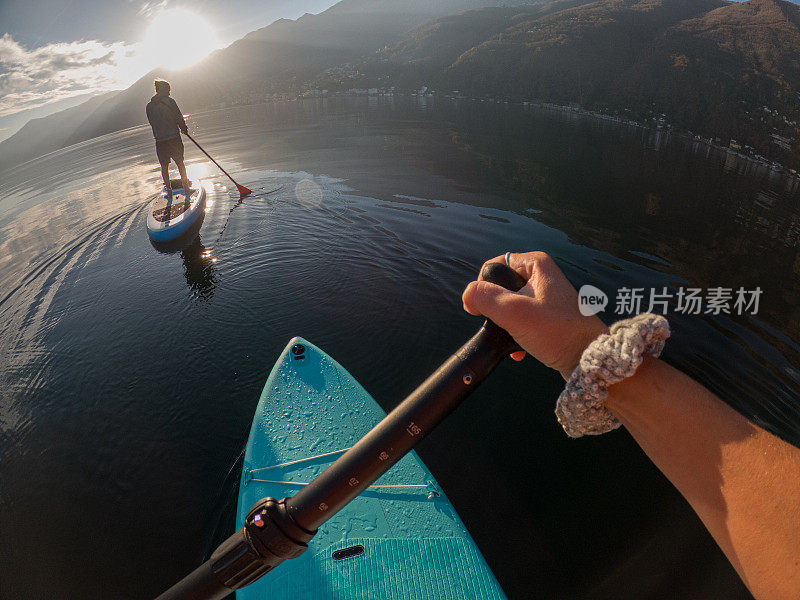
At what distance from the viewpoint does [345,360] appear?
7.39m

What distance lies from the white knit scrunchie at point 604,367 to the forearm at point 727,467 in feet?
0.30

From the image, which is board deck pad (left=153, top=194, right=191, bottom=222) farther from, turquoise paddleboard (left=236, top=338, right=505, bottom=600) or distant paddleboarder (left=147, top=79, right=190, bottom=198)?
turquoise paddleboard (left=236, top=338, right=505, bottom=600)

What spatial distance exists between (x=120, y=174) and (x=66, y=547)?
1275 inches

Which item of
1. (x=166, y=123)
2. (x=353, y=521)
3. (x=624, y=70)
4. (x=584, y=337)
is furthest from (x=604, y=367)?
(x=624, y=70)

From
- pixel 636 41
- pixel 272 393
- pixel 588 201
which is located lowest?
pixel 588 201

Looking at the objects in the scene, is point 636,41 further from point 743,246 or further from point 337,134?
point 743,246

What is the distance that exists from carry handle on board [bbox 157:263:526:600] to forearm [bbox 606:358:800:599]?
0.56m

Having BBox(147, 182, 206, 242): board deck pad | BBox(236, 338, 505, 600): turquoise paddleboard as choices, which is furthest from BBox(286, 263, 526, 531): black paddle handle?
BBox(147, 182, 206, 242): board deck pad

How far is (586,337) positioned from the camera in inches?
60.6

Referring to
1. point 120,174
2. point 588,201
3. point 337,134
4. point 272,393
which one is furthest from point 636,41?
point 272,393

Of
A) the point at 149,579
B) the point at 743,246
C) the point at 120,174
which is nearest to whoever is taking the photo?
the point at 149,579

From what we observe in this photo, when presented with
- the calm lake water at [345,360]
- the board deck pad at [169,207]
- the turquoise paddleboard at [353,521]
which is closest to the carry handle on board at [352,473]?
the turquoise paddleboard at [353,521]

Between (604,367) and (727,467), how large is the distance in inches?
20.2

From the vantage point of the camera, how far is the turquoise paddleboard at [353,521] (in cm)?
333
